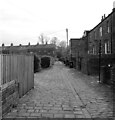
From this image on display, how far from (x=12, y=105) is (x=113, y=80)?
5903mm

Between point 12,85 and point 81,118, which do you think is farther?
point 12,85

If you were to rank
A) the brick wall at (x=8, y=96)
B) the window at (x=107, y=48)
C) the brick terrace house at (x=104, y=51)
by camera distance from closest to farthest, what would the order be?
the brick wall at (x=8, y=96), the brick terrace house at (x=104, y=51), the window at (x=107, y=48)

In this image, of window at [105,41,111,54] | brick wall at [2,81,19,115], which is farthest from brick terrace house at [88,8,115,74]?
brick wall at [2,81,19,115]

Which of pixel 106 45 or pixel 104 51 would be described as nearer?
pixel 106 45

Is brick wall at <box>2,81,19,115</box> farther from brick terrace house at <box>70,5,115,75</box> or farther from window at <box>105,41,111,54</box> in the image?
window at <box>105,41,111,54</box>

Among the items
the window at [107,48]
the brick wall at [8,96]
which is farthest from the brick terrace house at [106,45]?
the brick wall at [8,96]

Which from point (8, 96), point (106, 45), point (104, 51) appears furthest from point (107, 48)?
point (8, 96)

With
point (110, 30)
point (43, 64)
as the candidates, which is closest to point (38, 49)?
point (43, 64)

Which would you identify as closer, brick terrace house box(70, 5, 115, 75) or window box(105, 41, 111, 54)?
brick terrace house box(70, 5, 115, 75)

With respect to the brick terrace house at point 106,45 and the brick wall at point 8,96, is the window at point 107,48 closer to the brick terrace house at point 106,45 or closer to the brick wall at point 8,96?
the brick terrace house at point 106,45

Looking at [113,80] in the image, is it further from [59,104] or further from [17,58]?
[17,58]

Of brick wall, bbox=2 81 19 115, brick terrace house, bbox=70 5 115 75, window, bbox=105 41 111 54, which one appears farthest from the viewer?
window, bbox=105 41 111 54

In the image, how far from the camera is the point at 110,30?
773 inches

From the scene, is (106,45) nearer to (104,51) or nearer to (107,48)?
(107,48)
